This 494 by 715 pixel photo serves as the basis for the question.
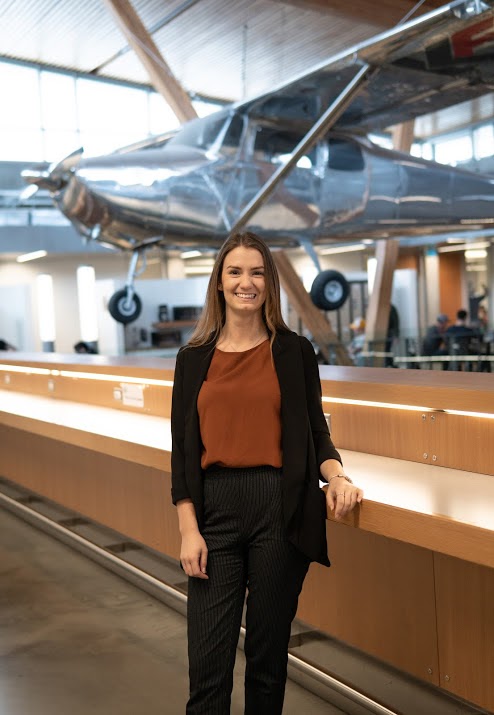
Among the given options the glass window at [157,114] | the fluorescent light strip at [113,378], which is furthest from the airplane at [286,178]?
the glass window at [157,114]

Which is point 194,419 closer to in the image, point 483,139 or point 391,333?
point 391,333

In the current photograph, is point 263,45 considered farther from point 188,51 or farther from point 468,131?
point 468,131

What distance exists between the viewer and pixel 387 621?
8.61 feet

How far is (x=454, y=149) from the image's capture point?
841 inches

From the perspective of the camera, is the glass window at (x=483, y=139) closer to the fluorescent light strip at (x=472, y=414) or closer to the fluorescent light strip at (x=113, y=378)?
the fluorescent light strip at (x=113, y=378)

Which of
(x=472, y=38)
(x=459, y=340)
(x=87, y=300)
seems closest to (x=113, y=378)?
(x=472, y=38)

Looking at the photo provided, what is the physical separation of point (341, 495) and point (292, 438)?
18 cm

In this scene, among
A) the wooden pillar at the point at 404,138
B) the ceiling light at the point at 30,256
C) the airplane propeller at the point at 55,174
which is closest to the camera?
the airplane propeller at the point at 55,174

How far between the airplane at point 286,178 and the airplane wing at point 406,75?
0.06 feet

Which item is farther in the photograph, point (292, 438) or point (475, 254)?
point (475, 254)

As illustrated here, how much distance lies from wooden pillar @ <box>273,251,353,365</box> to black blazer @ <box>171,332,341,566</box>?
8.39 metres

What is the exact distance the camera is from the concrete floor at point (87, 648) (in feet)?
9.04

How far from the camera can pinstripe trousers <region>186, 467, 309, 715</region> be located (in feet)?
5.92

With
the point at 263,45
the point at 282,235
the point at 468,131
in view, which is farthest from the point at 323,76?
the point at 468,131
